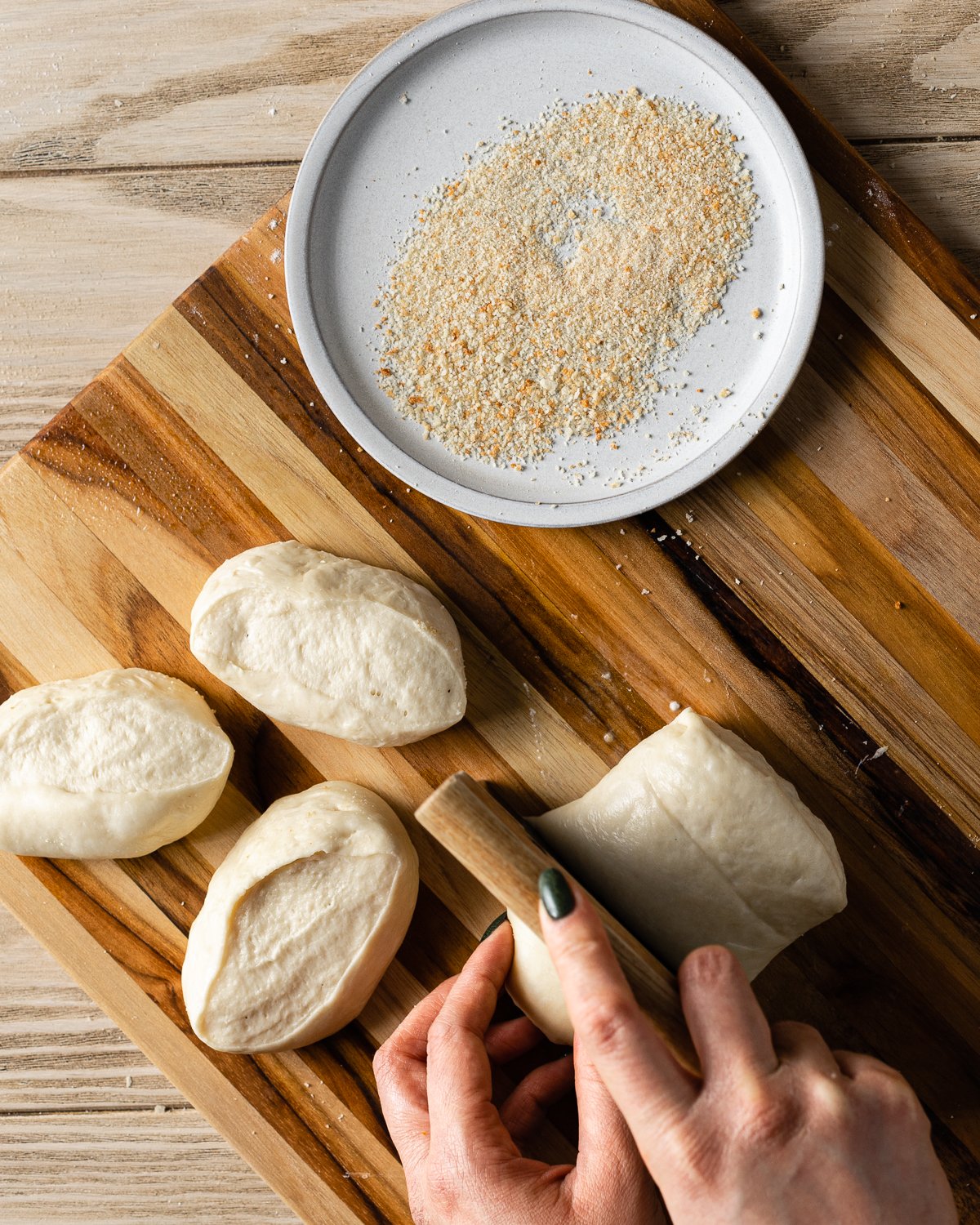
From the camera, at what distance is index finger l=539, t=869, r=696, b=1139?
620mm

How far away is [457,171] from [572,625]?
0.48 metres

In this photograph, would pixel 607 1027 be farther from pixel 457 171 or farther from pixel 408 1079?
pixel 457 171

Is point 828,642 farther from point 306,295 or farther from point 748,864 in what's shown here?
point 306,295

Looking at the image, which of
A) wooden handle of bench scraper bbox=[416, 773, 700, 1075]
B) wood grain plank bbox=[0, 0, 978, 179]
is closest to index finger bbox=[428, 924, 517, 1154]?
wooden handle of bench scraper bbox=[416, 773, 700, 1075]

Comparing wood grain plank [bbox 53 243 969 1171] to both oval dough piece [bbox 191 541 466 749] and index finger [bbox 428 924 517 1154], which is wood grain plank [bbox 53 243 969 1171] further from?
index finger [bbox 428 924 517 1154]

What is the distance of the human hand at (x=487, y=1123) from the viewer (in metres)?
0.76

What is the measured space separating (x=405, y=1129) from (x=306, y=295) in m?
0.83

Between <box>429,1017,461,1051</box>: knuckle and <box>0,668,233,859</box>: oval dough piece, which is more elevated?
<box>0,668,233,859</box>: oval dough piece

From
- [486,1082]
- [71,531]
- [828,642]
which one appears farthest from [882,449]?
[71,531]

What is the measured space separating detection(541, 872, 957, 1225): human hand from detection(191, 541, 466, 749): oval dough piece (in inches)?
10.9

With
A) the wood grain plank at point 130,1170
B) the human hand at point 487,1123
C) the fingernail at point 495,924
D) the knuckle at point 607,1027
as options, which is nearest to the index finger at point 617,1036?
the knuckle at point 607,1027

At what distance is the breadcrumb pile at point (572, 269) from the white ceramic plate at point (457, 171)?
21 millimetres

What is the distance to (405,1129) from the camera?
2.88ft

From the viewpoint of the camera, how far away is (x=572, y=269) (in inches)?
36.2
